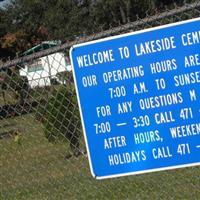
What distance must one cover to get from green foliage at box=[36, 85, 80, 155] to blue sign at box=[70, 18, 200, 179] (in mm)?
3228

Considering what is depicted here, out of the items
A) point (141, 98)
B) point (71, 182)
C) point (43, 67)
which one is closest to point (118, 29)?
point (141, 98)

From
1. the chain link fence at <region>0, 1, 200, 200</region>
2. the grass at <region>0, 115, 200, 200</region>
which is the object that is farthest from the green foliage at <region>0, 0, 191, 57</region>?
the chain link fence at <region>0, 1, 200, 200</region>

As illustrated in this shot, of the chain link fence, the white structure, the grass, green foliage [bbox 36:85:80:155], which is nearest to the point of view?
the chain link fence

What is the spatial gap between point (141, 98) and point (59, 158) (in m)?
6.72

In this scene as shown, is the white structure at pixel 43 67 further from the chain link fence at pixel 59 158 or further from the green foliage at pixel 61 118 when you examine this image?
the green foliage at pixel 61 118

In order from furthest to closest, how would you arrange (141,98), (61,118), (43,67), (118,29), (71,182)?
(61,118) < (71,182) < (43,67) < (118,29) < (141,98)

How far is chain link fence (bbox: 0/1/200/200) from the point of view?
19.5 feet

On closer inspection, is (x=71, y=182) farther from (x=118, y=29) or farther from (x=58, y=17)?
(x=58, y=17)

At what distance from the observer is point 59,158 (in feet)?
36.4

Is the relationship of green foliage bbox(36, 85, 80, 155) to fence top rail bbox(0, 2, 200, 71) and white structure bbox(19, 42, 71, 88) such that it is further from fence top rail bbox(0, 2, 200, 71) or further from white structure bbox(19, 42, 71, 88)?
fence top rail bbox(0, 2, 200, 71)

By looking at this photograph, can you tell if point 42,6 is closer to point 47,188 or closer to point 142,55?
point 47,188

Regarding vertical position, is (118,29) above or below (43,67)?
above

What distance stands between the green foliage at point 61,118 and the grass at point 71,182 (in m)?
0.33

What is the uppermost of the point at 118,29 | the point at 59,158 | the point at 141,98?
the point at 118,29
